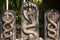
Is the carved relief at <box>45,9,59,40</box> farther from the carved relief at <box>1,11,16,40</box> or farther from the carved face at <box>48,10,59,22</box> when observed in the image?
the carved relief at <box>1,11,16,40</box>

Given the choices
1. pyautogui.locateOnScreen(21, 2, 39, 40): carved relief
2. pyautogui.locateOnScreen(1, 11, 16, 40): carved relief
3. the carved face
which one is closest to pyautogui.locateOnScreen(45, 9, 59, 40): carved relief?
the carved face

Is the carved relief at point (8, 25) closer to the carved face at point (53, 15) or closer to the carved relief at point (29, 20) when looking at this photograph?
the carved relief at point (29, 20)

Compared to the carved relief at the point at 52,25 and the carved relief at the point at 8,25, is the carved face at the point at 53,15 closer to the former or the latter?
the carved relief at the point at 52,25

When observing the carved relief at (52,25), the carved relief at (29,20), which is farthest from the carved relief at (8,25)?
the carved relief at (52,25)

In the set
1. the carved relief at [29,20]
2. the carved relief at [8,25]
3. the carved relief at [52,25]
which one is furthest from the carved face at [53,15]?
the carved relief at [8,25]

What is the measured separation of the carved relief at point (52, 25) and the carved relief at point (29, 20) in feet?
0.44

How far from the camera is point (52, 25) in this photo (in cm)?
272

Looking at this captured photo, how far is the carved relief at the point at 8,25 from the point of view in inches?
106

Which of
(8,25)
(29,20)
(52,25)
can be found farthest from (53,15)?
(8,25)

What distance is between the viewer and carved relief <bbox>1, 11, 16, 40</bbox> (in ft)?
8.86

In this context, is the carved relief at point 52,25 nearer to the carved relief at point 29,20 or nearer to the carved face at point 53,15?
the carved face at point 53,15

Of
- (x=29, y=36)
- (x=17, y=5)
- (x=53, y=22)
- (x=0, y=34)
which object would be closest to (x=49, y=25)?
(x=53, y=22)

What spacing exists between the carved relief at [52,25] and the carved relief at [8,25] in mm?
411

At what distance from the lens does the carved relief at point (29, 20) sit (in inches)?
106
